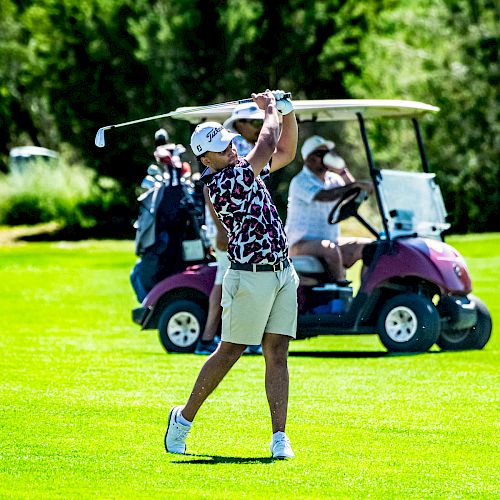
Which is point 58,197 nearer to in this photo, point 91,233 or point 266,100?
point 91,233

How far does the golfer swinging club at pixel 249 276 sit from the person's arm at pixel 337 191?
4.77 m

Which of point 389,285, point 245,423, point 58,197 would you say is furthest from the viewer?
point 58,197

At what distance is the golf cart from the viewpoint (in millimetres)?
10969

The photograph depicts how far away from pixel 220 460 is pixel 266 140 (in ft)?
4.73

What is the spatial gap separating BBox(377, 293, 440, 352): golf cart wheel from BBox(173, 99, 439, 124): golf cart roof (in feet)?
5.10

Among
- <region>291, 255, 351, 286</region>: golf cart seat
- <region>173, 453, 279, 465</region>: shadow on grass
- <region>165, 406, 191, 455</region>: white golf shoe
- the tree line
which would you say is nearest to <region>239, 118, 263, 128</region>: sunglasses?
<region>291, 255, 351, 286</region>: golf cart seat

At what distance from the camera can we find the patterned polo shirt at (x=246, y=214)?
609 centimetres

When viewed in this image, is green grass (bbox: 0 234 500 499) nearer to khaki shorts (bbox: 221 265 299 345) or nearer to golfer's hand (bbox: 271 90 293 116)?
khaki shorts (bbox: 221 265 299 345)

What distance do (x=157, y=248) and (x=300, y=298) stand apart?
151cm

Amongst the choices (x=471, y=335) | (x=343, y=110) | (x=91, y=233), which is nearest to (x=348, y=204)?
(x=343, y=110)

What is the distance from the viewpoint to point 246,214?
612 cm

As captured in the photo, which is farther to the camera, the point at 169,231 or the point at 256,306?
the point at 169,231

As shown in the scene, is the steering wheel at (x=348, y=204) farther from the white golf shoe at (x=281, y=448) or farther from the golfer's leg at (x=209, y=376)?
the white golf shoe at (x=281, y=448)

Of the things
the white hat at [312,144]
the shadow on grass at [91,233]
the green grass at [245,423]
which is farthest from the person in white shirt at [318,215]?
the shadow on grass at [91,233]
